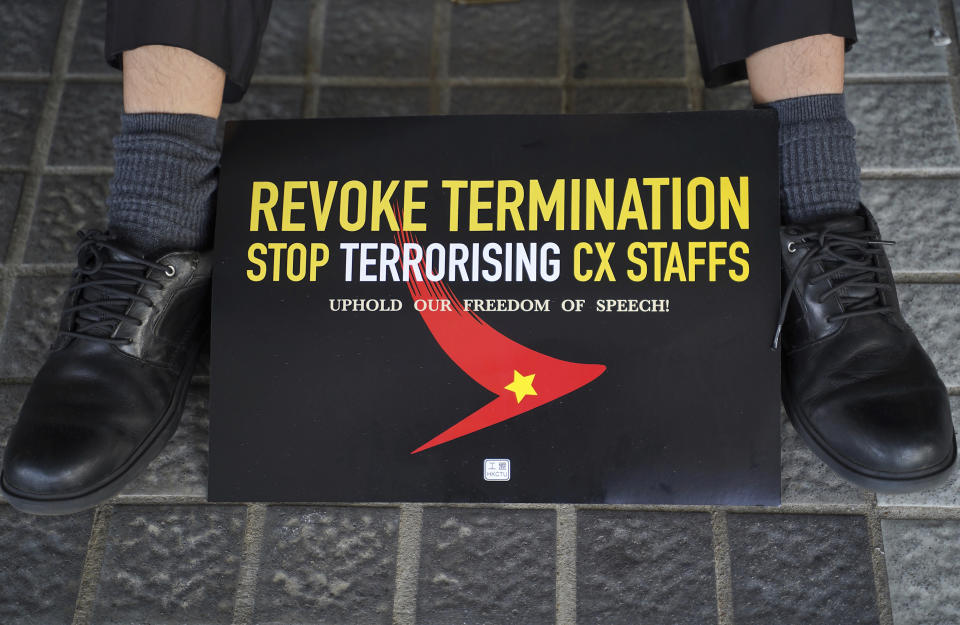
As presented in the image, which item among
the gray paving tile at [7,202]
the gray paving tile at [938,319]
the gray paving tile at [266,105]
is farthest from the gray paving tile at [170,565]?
the gray paving tile at [938,319]

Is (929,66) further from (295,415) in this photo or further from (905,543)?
(295,415)

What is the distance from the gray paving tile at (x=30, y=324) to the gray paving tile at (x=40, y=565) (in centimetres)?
19

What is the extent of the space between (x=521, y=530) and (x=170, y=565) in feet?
1.42

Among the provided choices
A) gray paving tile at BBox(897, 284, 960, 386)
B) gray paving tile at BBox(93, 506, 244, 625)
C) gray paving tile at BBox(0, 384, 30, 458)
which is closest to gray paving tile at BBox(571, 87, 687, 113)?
gray paving tile at BBox(897, 284, 960, 386)

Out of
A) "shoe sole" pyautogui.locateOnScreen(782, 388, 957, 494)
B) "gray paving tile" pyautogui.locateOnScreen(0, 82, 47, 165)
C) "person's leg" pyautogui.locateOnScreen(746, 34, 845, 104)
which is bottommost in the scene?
"shoe sole" pyautogui.locateOnScreen(782, 388, 957, 494)

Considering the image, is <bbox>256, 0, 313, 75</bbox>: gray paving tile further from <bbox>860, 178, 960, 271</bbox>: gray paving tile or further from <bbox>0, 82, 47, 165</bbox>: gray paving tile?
→ <bbox>860, 178, 960, 271</bbox>: gray paving tile

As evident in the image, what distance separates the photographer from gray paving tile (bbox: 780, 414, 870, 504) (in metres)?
0.89

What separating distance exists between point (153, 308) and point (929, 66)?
1.16 meters

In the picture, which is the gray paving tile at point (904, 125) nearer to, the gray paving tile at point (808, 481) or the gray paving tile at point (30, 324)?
the gray paving tile at point (808, 481)

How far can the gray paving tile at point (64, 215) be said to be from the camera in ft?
3.39

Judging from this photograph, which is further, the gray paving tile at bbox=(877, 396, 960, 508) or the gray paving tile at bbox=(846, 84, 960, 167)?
the gray paving tile at bbox=(846, 84, 960, 167)

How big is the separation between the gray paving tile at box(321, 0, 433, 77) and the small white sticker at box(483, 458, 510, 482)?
62 cm

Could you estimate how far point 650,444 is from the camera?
849 millimetres

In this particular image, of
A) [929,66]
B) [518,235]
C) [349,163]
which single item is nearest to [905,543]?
[518,235]
